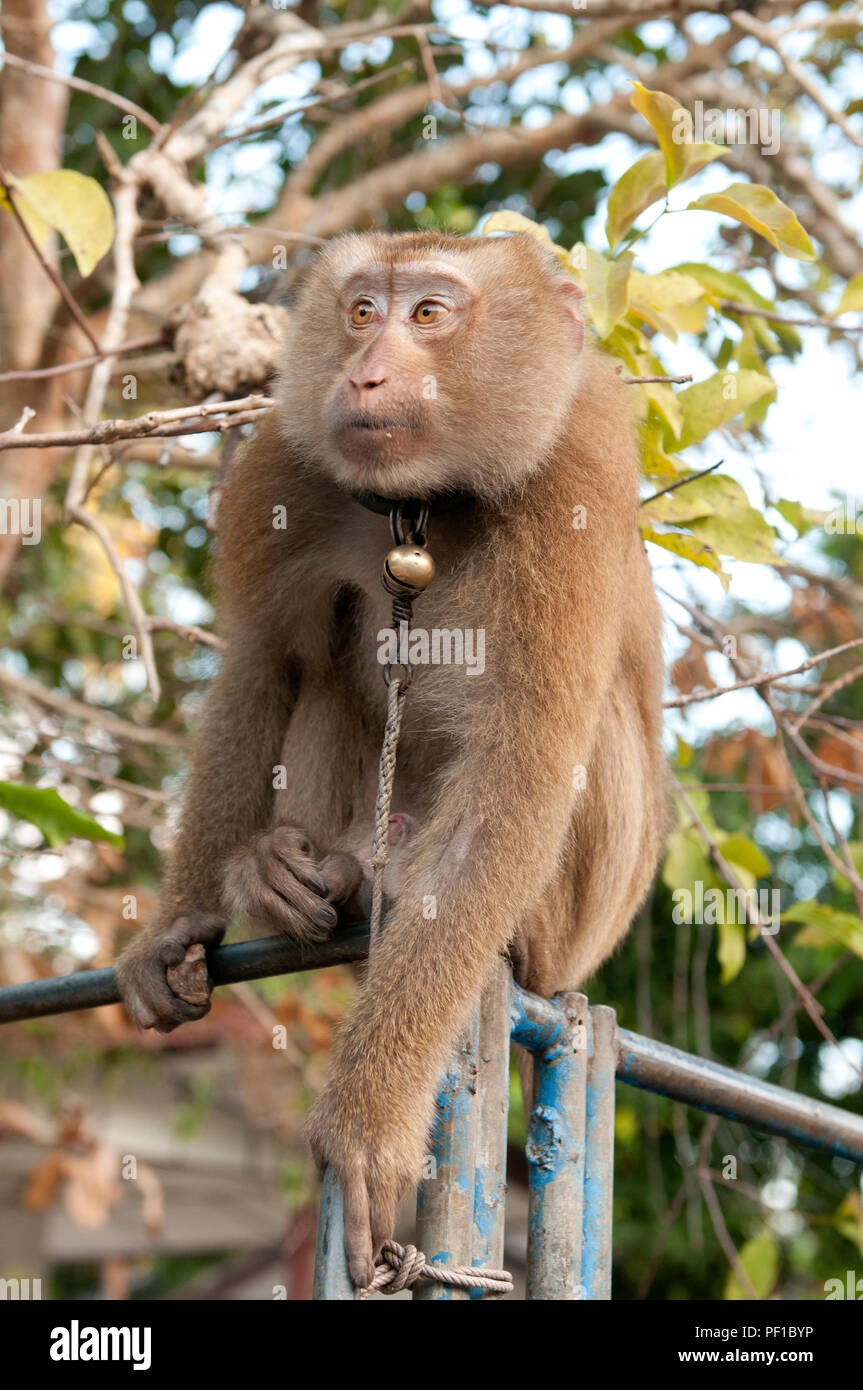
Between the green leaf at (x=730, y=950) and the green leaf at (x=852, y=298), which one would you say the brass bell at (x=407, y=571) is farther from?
the green leaf at (x=730, y=950)

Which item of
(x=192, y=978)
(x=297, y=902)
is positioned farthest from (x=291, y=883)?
(x=192, y=978)

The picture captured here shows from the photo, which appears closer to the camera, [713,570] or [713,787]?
[713,570]

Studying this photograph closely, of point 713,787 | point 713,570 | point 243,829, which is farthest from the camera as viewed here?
point 713,787

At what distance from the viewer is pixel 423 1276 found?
1723mm

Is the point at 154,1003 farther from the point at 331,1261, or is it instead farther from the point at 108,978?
the point at 331,1261

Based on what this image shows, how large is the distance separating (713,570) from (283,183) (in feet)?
14.3

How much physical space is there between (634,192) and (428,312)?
17.7 inches

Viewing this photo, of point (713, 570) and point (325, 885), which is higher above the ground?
point (713, 570)

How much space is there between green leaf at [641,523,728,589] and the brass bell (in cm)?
89

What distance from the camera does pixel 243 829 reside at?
3.08 meters

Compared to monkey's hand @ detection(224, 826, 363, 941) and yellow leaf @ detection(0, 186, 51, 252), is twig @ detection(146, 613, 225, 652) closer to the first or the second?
monkey's hand @ detection(224, 826, 363, 941)
